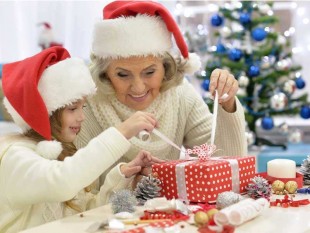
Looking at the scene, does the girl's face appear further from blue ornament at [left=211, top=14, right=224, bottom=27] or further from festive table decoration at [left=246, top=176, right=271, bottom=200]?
blue ornament at [left=211, top=14, right=224, bottom=27]

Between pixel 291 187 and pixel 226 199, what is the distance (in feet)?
0.83

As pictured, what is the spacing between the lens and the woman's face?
1666 millimetres

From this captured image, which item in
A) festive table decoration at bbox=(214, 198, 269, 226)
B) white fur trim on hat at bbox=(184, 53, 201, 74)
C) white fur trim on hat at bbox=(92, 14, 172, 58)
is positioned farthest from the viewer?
white fur trim on hat at bbox=(184, 53, 201, 74)

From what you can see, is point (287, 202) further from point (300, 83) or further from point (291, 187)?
point (300, 83)

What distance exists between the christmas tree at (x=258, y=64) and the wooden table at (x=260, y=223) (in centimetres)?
260

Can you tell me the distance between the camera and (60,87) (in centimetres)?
142

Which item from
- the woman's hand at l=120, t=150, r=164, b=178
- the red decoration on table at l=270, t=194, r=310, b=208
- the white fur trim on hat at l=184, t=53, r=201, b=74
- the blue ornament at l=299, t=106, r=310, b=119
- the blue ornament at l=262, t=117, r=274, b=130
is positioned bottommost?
the blue ornament at l=262, t=117, r=274, b=130

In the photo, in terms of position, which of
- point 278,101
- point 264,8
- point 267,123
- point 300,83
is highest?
point 264,8

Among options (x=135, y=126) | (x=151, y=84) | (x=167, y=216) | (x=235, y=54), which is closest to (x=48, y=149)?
(x=135, y=126)

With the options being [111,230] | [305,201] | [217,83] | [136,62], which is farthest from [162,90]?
[111,230]

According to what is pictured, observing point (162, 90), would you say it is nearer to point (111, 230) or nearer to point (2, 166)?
point (2, 166)

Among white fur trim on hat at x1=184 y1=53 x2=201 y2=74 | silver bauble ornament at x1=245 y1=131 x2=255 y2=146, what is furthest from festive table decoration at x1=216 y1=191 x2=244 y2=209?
silver bauble ornament at x1=245 y1=131 x2=255 y2=146

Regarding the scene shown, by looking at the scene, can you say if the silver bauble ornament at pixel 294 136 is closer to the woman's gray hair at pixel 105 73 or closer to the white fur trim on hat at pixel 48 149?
the woman's gray hair at pixel 105 73

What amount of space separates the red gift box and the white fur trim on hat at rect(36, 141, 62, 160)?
0.25 metres
